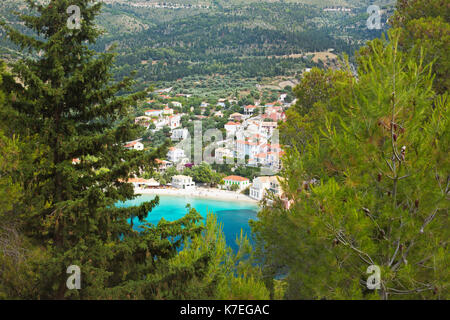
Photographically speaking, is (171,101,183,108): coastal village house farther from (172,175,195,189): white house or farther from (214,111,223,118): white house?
(172,175,195,189): white house

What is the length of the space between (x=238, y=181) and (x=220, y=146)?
29.3ft

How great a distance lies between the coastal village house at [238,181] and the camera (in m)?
34.1

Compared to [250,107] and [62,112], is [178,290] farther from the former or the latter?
[250,107]

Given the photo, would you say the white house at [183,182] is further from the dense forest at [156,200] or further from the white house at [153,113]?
the dense forest at [156,200]

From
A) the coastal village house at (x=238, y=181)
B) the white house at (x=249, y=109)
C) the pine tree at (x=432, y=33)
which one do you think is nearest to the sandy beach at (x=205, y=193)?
the coastal village house at (x=238, y=181)

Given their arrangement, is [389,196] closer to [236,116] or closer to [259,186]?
[259,186]

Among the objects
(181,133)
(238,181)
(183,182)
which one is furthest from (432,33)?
(181,133)

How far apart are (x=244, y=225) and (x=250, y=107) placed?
33990mm

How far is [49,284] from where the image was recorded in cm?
375

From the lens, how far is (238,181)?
112 feet

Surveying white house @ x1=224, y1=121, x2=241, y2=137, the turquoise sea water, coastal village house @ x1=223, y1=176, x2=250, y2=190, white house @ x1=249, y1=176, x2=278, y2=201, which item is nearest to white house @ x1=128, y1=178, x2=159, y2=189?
the turquoise sea water

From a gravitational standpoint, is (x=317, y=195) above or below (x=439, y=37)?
below

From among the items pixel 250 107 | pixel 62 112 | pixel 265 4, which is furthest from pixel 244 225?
pixel 265 4
